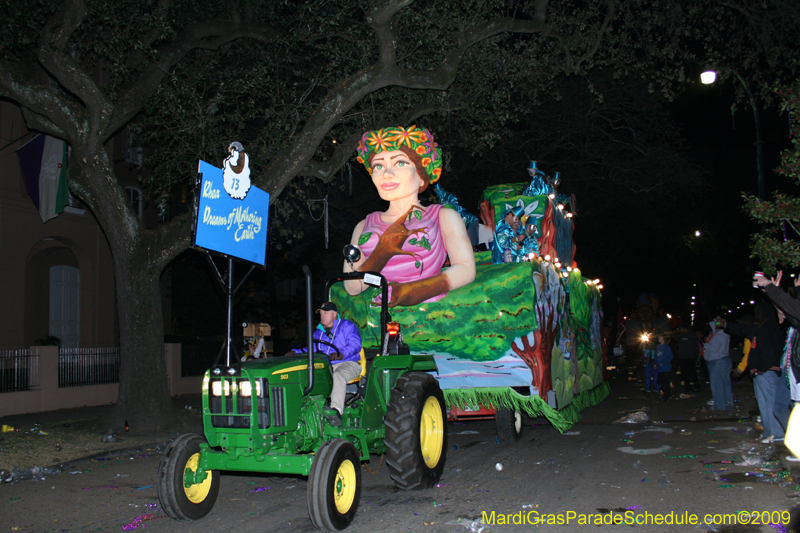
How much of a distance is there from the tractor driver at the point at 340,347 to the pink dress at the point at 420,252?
1917mm

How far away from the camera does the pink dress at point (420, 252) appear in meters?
8.34

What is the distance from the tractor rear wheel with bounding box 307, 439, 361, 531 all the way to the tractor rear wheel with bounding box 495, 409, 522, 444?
149 inches

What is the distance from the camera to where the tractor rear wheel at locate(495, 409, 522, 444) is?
8.88 meters

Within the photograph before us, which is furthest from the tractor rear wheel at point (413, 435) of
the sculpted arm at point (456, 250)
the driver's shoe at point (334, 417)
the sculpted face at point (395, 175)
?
the sculpted face at point (395, 175)

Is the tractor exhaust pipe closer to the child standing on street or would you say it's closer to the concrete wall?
the concrete wall

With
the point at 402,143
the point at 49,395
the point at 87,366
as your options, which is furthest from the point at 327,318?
the point at 87,366

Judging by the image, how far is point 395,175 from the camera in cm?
868

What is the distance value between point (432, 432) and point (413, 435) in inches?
33.3

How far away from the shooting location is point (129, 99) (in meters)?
10.6

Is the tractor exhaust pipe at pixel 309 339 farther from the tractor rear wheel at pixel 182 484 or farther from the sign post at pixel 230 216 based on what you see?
the tractor rear wheel at pixel 182 484

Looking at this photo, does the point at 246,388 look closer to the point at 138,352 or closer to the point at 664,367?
the point at 138,352


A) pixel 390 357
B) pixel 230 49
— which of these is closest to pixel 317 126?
pixel 230 49

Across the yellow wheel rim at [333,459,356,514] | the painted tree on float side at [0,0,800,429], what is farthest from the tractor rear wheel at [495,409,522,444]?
the painted tree on float side at [0,0,800,429]

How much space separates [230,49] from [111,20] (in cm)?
261
